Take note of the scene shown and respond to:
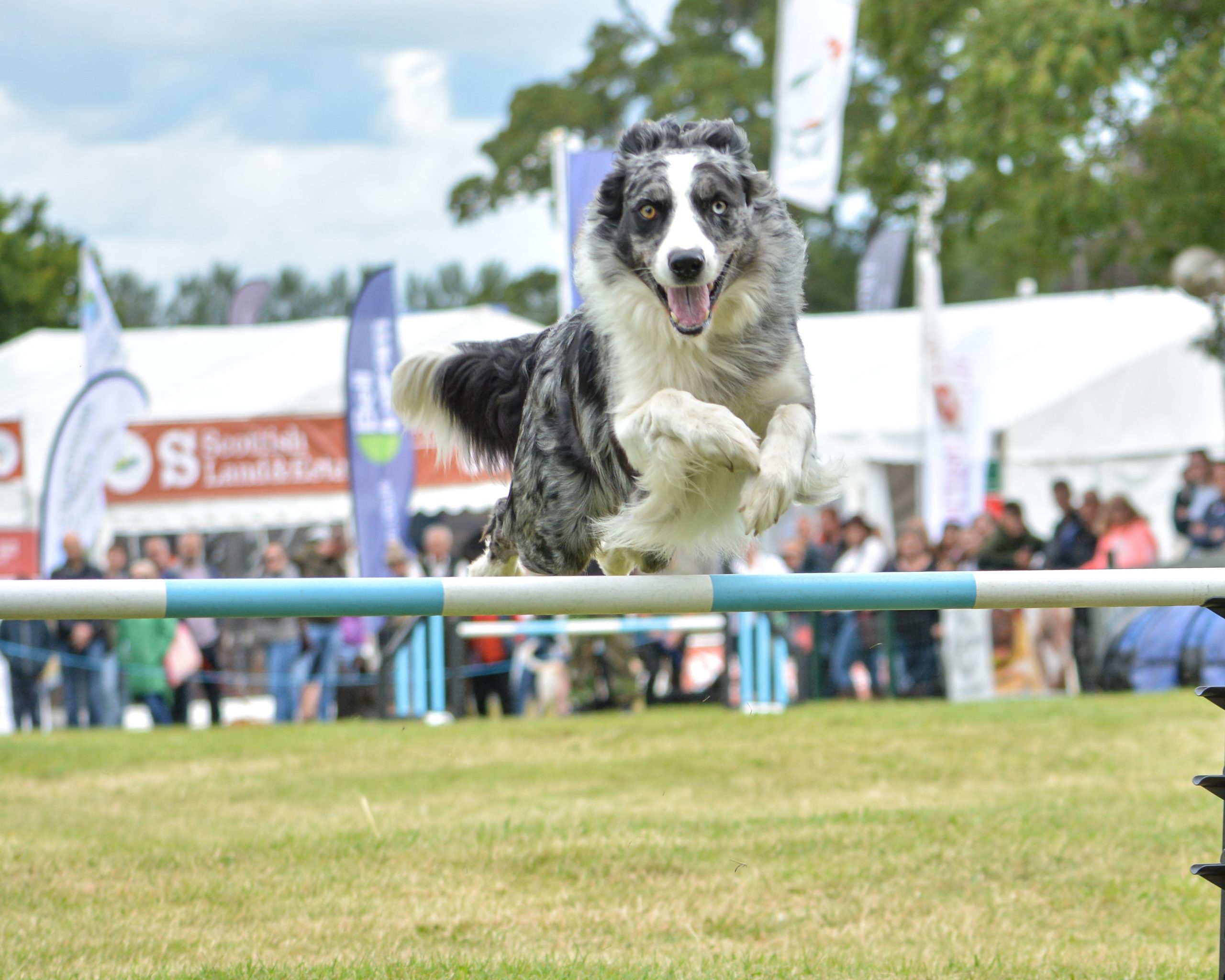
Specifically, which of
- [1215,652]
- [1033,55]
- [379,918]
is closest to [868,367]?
[1033,55]

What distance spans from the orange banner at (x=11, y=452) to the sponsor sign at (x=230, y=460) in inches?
71.8

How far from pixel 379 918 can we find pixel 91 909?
1152 mm

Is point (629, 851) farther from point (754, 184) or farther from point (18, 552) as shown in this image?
point (18, 552)

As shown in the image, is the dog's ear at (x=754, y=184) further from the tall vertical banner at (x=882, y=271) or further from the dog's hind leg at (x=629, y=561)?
the tall vertical banner at (x=882, y=271)

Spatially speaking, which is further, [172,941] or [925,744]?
[925,744]

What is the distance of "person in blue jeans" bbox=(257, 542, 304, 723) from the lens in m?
11.5

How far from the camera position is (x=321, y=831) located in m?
6.90

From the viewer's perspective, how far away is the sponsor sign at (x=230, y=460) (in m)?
15.4

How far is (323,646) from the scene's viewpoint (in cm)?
1146

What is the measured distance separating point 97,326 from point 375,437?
129 inches

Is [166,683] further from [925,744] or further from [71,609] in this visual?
[71,609]

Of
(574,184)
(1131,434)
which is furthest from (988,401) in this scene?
(574,184)

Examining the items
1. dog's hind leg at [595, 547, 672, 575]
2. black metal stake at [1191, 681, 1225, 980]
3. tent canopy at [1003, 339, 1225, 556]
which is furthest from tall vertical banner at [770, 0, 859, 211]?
black metal stake at [1191, 681, 1225, 980]

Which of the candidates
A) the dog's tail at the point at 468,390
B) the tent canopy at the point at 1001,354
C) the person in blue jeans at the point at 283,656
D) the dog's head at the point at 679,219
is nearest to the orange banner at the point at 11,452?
the person in blue jeans at the point at 283,656
